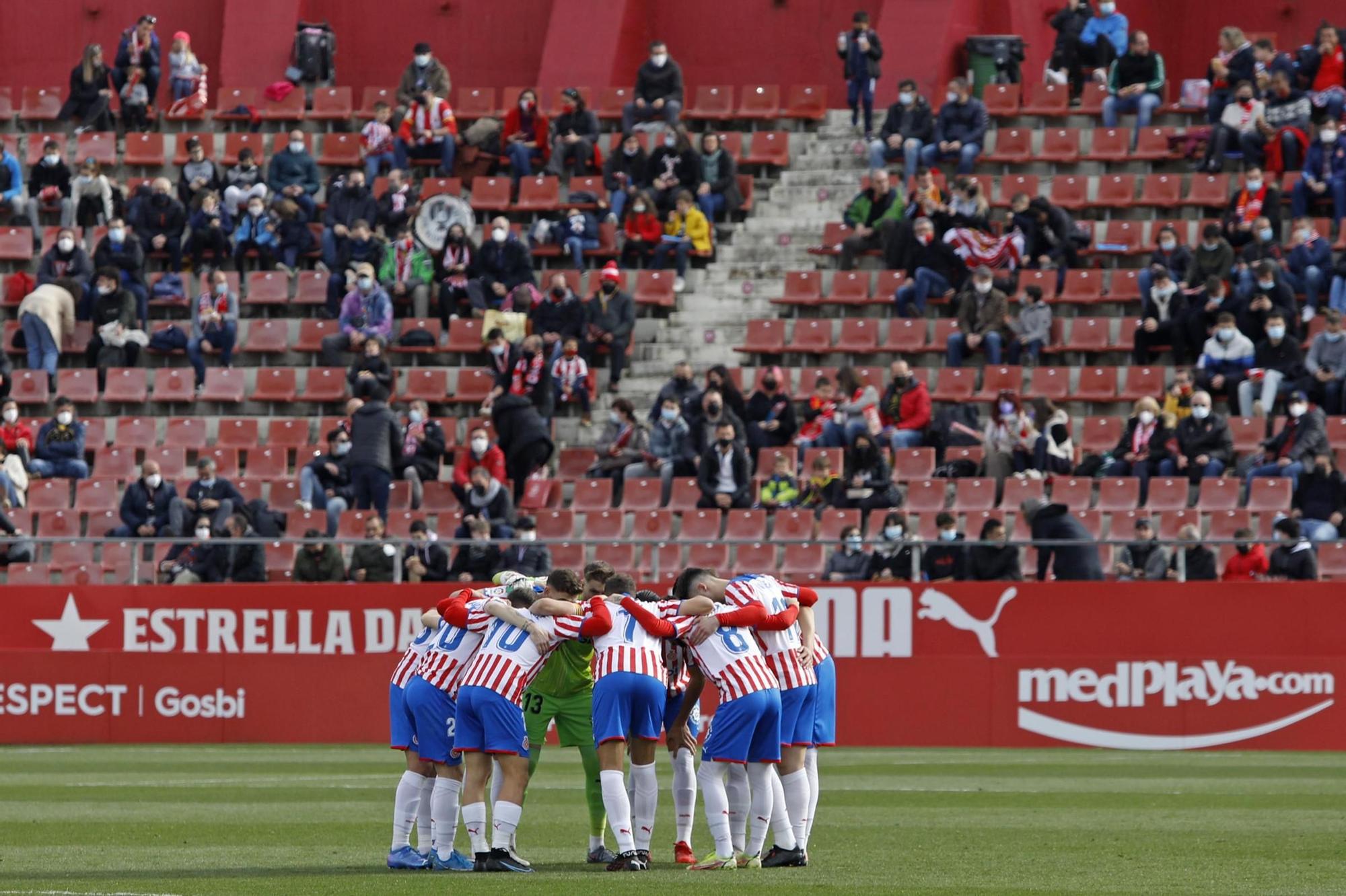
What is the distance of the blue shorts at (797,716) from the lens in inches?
510

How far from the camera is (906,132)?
31.1 metres

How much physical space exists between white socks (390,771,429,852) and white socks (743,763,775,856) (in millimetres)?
Answer: 1850

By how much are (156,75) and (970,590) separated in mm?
18021

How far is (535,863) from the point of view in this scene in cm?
1302

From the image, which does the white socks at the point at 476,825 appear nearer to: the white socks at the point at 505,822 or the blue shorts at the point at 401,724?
the white socks at the point at 505,822

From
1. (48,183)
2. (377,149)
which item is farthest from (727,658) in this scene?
(48,183)

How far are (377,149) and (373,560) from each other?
10715 mm

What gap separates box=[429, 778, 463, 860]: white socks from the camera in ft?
40.8

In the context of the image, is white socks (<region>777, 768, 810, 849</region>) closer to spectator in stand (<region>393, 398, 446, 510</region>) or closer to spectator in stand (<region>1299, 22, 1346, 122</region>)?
spectator in stand (<region>393, 398, 446, 510</region>)

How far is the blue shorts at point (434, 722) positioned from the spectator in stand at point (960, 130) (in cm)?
1935

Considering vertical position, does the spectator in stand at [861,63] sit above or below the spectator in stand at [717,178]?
above

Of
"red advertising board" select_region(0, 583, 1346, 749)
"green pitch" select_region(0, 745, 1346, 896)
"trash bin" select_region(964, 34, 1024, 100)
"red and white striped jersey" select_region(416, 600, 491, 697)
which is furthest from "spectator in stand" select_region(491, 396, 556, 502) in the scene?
"red and white striped jersey" select_region(416, 600, 491, 697)

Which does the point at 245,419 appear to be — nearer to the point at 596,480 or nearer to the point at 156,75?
the point at 596,480

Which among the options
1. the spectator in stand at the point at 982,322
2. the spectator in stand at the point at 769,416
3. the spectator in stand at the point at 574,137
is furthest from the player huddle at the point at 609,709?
the spectator in stand at the point at 574,137
